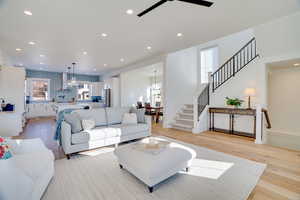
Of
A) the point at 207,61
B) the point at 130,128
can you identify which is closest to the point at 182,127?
the point at 130,128

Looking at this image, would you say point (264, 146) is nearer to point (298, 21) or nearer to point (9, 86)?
point (298, 21)

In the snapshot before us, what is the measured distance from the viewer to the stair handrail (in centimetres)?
505

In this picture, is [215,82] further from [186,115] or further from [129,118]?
[129,118]

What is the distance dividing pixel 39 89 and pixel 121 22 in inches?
344

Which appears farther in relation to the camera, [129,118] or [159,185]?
[129,118]

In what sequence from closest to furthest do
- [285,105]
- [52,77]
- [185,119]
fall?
[285,105], [185,119], [52,77]

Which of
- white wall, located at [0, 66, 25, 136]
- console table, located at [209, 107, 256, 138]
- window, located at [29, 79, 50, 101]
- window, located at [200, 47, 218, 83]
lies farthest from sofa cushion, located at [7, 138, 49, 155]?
window, located at [29, 79, 50, 101]

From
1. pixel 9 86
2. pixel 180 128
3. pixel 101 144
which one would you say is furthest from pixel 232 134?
pixel 9 86

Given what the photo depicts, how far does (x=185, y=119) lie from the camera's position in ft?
19.2

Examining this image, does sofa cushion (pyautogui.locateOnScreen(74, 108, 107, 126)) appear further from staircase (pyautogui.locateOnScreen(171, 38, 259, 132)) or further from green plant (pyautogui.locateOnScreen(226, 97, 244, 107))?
green plant (pyautogui.locateOnScreen(226, 97, 244, 107))

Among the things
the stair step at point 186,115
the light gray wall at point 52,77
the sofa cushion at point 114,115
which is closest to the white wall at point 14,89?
the sofa cushion at point 114,115

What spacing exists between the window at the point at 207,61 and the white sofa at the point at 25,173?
23.0 feet

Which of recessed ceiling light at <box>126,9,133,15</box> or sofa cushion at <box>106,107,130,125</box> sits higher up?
recessed ceiling light at <box>126,9,133,15</box>

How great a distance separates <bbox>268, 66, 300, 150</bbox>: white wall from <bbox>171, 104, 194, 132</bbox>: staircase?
287 centimetres
